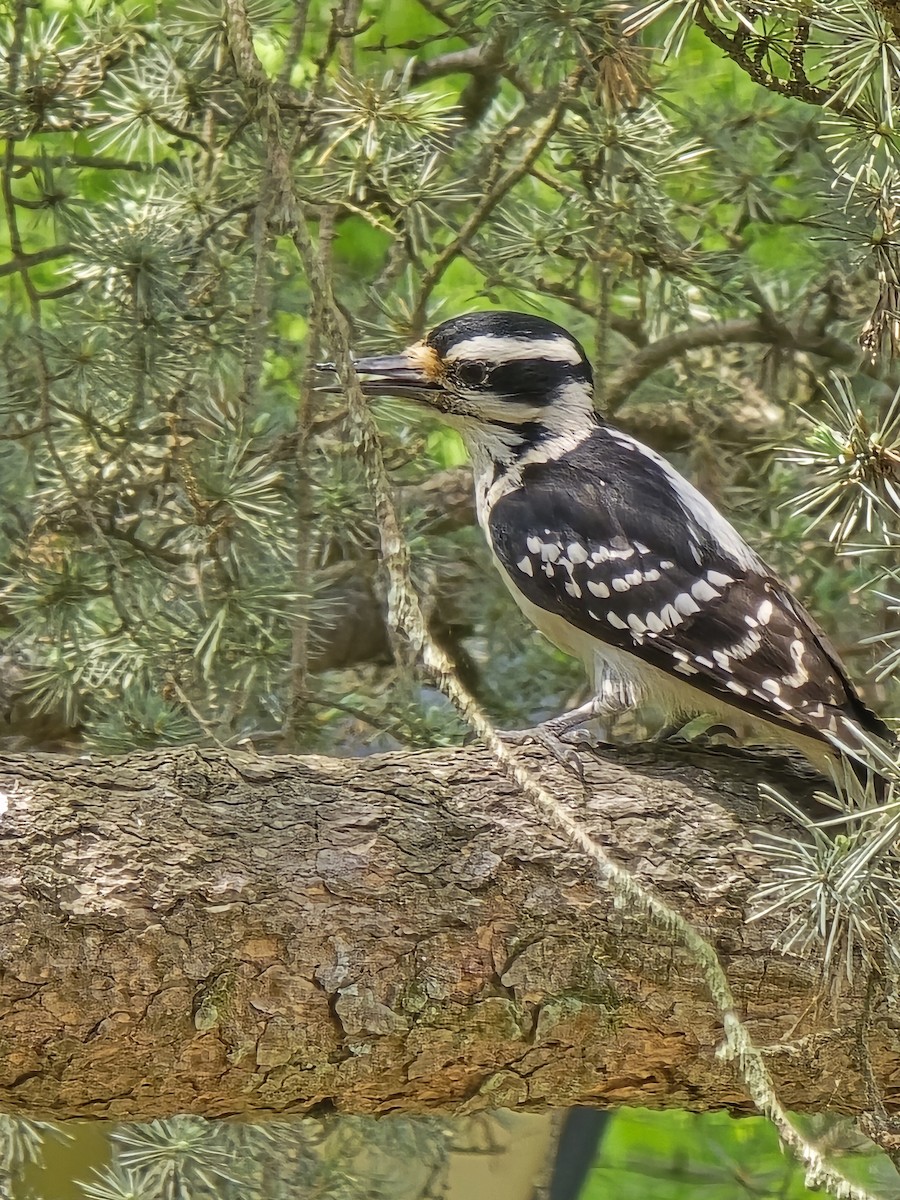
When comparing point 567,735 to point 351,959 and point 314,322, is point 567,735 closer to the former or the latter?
point 351,959

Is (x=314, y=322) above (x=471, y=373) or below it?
above

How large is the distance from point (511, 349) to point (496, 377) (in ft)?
0.18

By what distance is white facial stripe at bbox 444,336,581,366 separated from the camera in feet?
6.61

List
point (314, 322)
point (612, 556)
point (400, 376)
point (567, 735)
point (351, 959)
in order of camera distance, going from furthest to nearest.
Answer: point (400, 376), point (612, 556), point (567, 735), point (314, 322), point (351, 959)

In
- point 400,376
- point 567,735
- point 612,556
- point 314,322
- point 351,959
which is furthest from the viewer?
point 400,376

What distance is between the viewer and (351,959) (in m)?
1.43

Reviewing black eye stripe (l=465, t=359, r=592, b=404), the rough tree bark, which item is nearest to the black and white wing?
black eye stripe (l=465, t=359, r=592, b=404)

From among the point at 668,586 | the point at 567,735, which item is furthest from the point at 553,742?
the point at 668,586

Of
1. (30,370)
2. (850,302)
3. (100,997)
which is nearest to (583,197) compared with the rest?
(850,302)

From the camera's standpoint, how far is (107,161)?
2299mm

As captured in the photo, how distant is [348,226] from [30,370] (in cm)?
89

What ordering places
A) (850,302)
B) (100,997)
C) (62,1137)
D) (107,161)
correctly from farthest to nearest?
1. (850,302)
2. (107,161)
3. (62,1137)
4. (100,997)

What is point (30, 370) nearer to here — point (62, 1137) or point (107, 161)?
point (107, 161)

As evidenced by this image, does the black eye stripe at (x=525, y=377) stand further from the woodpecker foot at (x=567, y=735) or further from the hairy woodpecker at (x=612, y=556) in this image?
the woodpecker foot at (x=567, y=735)
